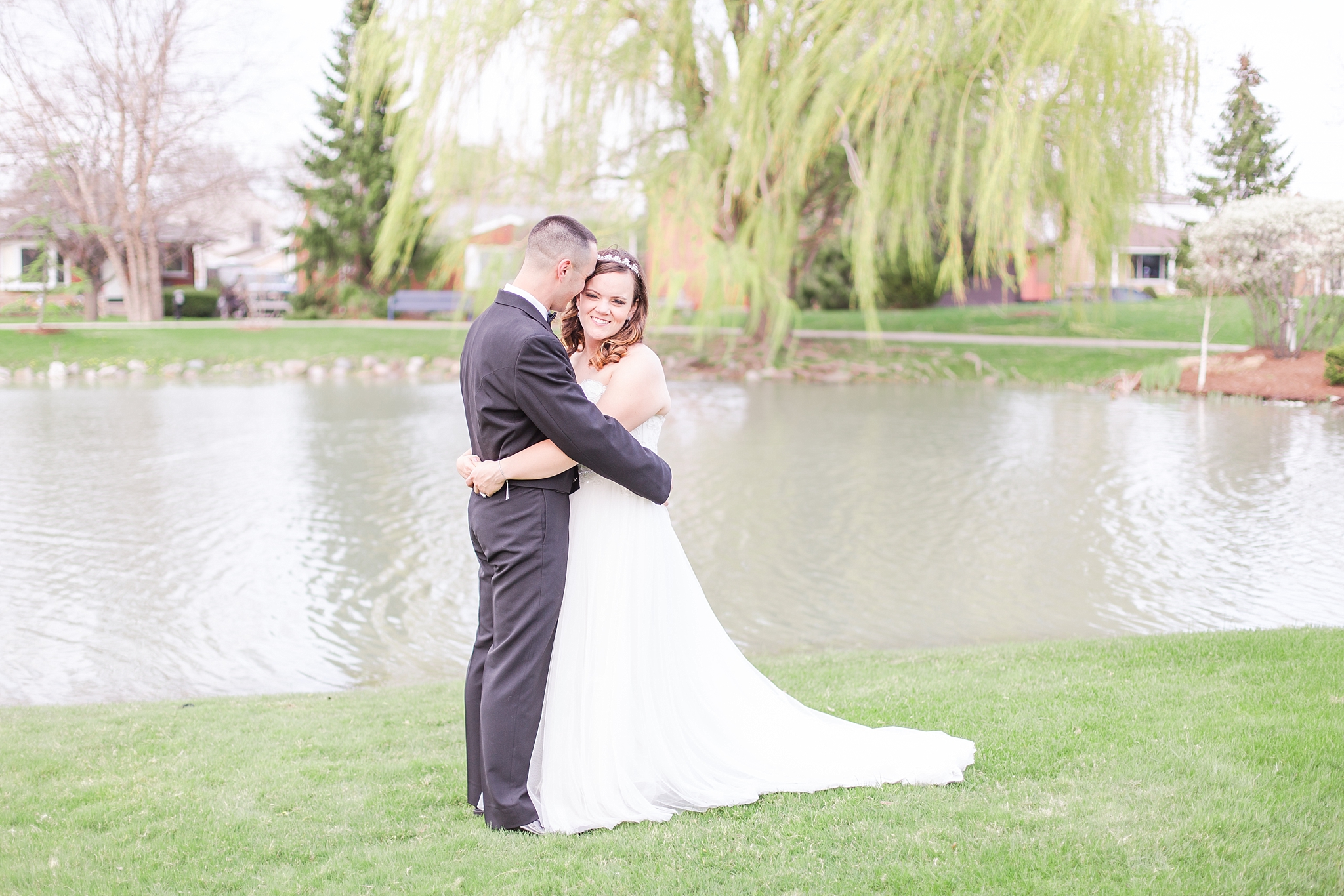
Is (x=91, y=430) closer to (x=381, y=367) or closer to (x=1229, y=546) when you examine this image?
(x=381, y=367)

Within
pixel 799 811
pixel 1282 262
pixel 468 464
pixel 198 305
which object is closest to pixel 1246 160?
pixel 1282 262

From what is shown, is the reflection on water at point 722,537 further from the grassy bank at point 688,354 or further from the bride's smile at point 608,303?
the grassy bank at point 688,354

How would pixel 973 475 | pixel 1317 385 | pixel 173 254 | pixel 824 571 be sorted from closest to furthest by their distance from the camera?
1. pixel 824 571
2. pixel 973 475
3. pixel 1317 385
4. pixel 173 254

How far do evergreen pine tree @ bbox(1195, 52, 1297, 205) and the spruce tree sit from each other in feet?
80.0

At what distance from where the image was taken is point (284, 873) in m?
3.13

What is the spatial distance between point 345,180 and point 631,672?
1379 inches

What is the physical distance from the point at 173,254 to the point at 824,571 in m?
41.7

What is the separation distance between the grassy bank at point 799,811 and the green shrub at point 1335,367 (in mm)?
18042

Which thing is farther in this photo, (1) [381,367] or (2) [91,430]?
(1) [381,367]

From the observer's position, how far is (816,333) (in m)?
30.5

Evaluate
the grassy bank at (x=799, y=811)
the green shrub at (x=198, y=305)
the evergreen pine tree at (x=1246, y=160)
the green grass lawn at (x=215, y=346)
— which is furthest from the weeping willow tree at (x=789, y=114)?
the green shrub at (x=198, y=305)

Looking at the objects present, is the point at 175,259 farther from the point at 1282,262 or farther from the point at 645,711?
the point at 645,711

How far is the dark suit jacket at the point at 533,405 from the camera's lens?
331cm

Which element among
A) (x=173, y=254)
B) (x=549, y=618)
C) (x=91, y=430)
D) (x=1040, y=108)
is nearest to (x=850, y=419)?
(x=1040, y=108)
